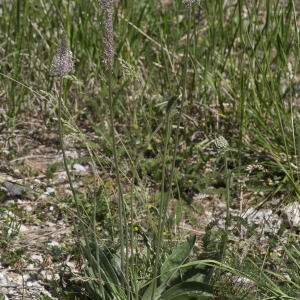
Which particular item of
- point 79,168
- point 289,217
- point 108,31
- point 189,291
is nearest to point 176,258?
point 189,291

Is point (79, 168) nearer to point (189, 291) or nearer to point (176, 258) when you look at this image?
point (176, 258)

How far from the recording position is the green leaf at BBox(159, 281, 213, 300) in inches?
96.0

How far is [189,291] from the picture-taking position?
249 centimetres

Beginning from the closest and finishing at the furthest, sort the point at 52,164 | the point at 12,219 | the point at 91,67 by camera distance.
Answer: the point at 12,219
the point at 52,164
the point at 91,67

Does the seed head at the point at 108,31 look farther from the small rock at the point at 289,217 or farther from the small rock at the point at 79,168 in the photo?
the small rock at the point at 79,168

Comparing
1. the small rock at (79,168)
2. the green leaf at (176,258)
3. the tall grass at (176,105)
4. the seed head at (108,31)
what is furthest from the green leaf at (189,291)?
the small rock at (79,168)

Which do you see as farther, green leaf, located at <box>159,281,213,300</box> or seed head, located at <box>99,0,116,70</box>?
green leaf, located at <box>159,281,213,300</box>

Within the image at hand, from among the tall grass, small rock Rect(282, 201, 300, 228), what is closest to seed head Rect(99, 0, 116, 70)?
the tall grass

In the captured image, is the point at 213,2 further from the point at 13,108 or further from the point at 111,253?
the point at 111,253

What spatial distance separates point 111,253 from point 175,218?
0.44 meters

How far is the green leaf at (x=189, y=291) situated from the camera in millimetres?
2438

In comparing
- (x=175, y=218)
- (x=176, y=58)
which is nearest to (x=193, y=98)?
(x=176, y=58)

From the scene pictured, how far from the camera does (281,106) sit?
12.7 ft

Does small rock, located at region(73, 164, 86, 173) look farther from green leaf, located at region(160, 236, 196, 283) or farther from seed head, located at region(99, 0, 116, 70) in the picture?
seed head, located at region(99, 0, 116, 70)
